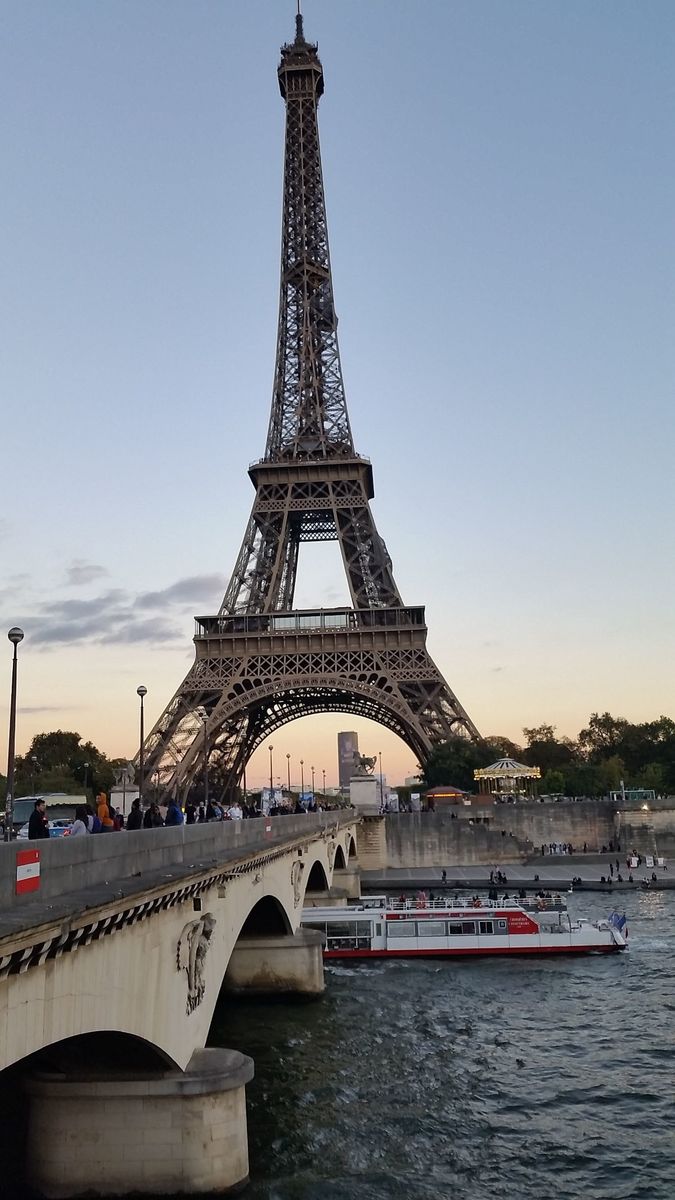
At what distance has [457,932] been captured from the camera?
4291 cm

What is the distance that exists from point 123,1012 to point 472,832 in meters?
62.1

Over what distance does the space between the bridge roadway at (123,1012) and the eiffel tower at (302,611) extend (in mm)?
45916

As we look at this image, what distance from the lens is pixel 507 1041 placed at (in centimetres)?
2761

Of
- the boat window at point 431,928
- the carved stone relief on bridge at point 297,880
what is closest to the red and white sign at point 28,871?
the carved stone relief on bridge at point 297,880

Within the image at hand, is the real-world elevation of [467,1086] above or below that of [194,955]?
below

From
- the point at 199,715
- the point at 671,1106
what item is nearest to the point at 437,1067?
the point at 671,1106

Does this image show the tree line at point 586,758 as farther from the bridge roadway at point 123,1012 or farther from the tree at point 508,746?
the bridge roadway at point 123,1012

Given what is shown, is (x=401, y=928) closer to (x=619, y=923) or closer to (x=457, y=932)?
(x=457, y=932)

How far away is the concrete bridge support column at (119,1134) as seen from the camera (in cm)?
1495

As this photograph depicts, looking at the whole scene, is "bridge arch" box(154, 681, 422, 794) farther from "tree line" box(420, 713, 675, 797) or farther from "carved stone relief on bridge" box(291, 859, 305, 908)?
"carved stone relief on bridge" box(291, 859, 305, 908)

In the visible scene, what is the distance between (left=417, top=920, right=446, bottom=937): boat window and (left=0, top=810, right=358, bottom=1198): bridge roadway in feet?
77.7

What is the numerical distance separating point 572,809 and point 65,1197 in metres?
62.7

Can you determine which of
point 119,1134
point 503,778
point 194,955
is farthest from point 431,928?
point 503,778

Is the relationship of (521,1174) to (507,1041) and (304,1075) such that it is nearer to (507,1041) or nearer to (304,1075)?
(304,1075)
